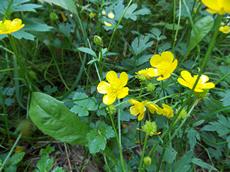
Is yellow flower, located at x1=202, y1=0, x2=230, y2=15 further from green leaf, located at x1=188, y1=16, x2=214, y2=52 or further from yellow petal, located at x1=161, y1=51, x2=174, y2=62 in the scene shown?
yellow petal, located at x1=161, y1=51, x2=174, y2=62

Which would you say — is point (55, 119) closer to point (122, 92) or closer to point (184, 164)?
point (122, 92)

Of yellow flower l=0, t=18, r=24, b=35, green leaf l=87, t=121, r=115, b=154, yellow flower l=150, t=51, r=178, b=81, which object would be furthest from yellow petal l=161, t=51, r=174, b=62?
yellow flower l=0, t=18, r=24, b=35

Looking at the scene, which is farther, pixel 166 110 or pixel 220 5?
pixel 166 110

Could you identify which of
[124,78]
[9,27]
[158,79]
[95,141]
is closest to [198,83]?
[158,79]

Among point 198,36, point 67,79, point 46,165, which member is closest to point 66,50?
point 67,79

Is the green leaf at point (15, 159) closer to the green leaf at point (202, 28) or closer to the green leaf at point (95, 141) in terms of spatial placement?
the green leaf at point (95, 141)

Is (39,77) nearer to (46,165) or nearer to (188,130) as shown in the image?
(46,165)
